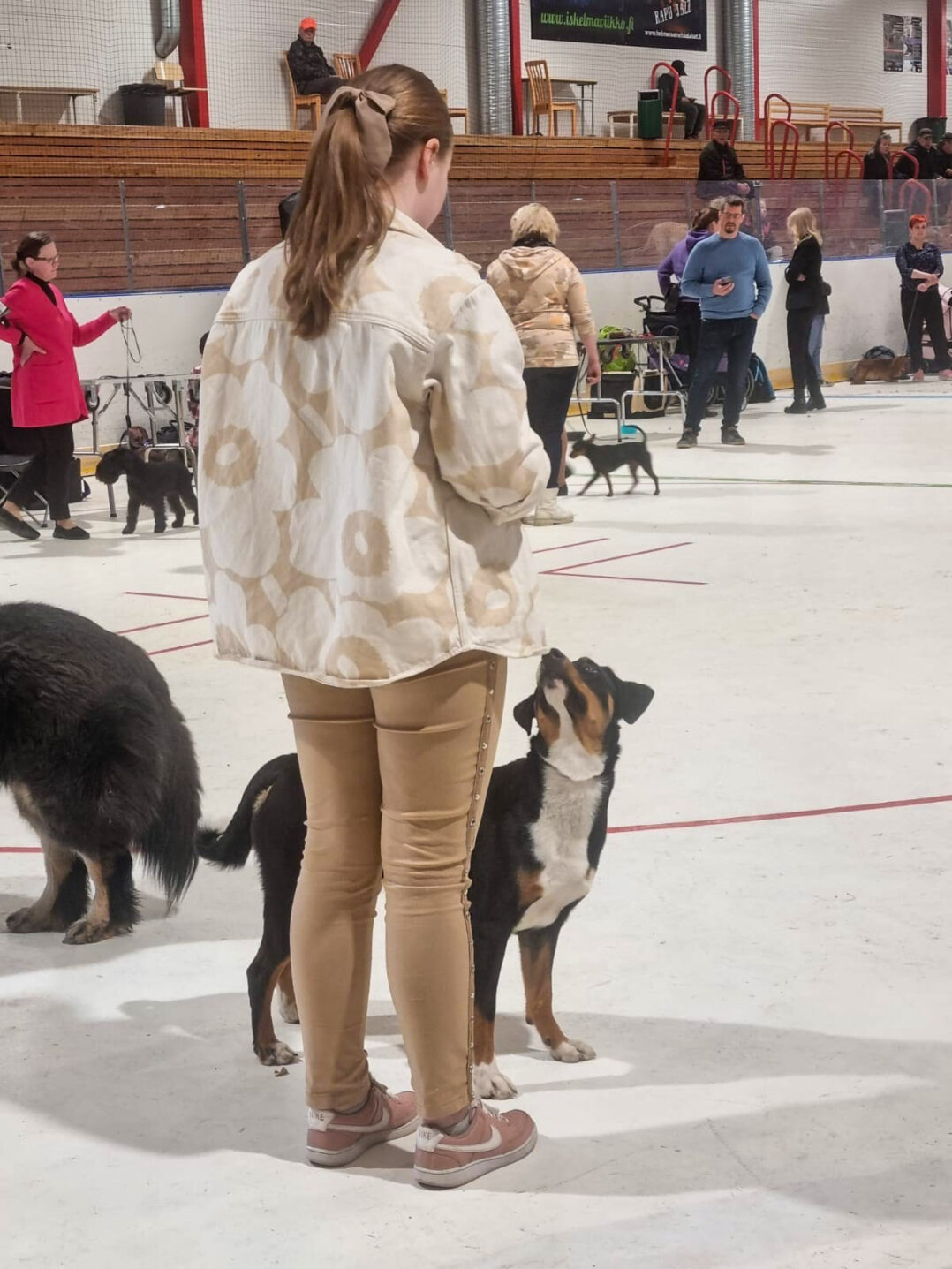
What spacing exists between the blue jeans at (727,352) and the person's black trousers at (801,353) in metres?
2.10

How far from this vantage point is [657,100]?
2098cm

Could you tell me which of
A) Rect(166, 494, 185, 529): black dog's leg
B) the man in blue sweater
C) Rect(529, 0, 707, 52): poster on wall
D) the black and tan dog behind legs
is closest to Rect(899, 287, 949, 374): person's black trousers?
the man in blue sweater

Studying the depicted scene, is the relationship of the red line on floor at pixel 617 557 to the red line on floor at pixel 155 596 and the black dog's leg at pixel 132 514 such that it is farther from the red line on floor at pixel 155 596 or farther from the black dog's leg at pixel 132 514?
the black dog's leg at pixel 132 514

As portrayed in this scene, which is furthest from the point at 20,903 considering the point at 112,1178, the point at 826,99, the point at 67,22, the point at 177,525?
the point at 826,99

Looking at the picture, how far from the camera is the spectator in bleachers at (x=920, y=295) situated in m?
16.4

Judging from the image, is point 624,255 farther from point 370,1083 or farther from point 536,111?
point 370,1083

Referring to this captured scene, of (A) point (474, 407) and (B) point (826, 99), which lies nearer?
(A) point (474, 407)

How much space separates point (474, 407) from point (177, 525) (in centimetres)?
735

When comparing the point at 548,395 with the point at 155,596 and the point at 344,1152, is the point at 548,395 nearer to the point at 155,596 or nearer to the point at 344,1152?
the point at 155,596

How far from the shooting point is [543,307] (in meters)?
7.95

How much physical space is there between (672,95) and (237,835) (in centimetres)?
2044

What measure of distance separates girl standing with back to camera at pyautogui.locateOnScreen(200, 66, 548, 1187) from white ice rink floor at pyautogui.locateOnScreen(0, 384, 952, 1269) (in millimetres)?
158

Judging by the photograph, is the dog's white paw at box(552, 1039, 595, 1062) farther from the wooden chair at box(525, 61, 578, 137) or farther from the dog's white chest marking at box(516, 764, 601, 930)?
the wooden chair at box(525, 61, 578, 137)

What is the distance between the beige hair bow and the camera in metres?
1.89
